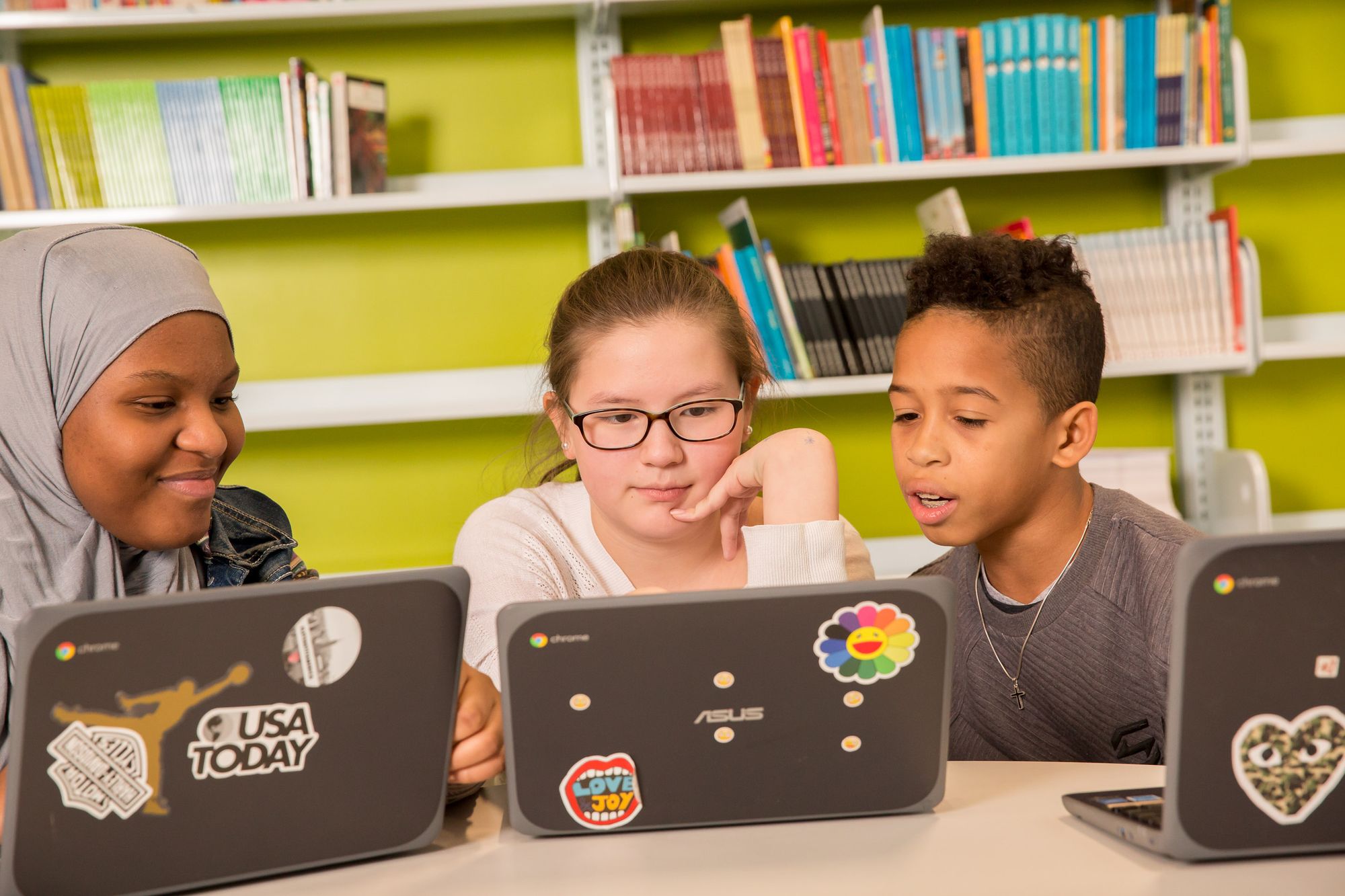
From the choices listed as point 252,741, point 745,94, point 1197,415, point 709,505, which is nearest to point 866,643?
point 252,741

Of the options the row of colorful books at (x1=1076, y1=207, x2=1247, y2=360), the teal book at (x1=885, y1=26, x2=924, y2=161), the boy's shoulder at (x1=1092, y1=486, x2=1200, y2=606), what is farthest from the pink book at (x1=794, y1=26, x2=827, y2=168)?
the boy's shoulder at (x1=1092, y1=486, x2=1200, y2=606)

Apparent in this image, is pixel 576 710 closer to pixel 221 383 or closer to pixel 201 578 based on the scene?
pixel 221 383

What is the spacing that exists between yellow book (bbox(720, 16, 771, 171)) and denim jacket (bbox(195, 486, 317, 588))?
4.06 ft

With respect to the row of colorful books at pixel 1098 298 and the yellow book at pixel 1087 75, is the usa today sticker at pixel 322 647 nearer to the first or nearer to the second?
the row of colorful books at pixel 1098 298

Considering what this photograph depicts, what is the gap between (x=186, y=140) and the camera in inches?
89.5

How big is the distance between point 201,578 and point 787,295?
1361 mm

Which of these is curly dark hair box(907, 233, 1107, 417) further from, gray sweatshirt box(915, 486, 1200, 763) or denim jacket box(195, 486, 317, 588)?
denim jacket box(195, 486, 317, 588)

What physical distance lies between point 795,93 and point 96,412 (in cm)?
160

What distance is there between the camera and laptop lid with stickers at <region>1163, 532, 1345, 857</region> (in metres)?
0.74

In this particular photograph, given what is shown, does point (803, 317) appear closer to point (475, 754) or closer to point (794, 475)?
point (794, 475)

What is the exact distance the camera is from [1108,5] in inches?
103

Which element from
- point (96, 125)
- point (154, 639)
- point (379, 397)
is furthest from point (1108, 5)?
point (154, 639)

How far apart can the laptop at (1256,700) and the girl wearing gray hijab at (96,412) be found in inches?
35.5

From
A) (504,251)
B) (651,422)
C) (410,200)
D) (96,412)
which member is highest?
(410,200)
